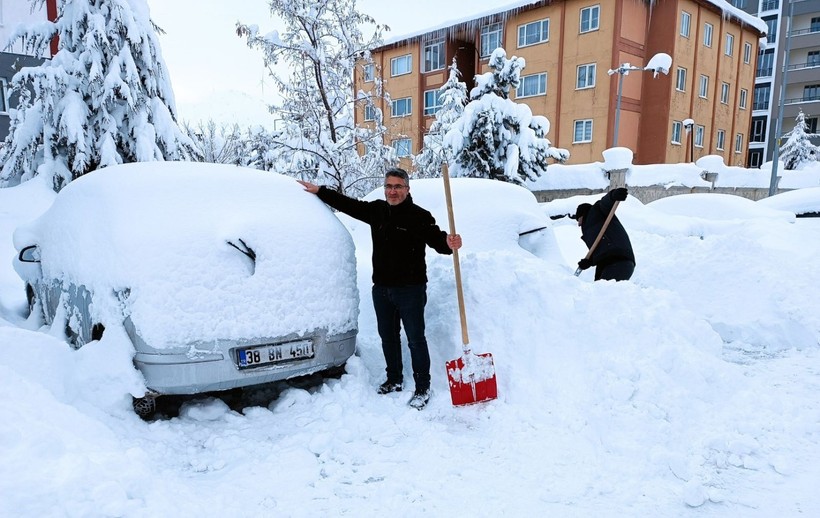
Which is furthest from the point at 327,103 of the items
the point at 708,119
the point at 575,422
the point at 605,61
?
the point at 708,119

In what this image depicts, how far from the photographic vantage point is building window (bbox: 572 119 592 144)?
2430cm

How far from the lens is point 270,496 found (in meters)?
2.35

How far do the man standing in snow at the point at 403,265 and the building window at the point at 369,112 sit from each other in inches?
238

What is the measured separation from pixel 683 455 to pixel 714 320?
3203 mm

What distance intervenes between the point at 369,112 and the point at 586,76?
1832cm

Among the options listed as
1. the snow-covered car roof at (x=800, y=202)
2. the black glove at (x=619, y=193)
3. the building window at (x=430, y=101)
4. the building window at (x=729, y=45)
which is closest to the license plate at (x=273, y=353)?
the black glove at (x=619, y=193)

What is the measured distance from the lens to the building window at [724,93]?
28.2 m

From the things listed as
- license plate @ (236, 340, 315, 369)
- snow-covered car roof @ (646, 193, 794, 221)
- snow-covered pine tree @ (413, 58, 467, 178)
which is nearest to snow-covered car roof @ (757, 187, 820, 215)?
snow-covered car roof @ (646, 193, 794, 221)

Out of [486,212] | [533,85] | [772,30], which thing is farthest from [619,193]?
[772,30]

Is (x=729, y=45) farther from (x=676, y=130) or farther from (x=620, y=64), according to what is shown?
(x=620, y=64)

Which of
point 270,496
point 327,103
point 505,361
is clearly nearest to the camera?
point 270,496

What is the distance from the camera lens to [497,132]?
1559cm

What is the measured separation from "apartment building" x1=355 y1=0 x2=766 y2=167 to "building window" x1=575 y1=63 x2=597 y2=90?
5 centimetres

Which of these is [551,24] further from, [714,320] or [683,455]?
[683,455]
